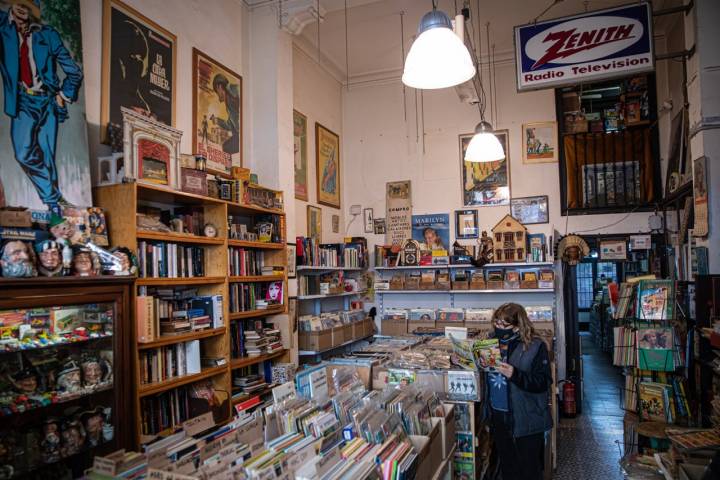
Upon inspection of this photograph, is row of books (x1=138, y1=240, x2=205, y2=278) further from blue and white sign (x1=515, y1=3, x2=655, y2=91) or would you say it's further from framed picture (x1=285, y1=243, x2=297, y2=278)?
blue and white sign (x1=515, y1=3, x2=655, y2=91)

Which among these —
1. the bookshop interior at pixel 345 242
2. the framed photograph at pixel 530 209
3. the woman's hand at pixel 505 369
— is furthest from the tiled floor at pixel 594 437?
the framed photograph at pixel 530 209

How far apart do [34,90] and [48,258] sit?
3.52 feet

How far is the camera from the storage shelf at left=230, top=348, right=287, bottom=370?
14.0 feet

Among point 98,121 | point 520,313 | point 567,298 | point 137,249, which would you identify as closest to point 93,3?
point 98,121

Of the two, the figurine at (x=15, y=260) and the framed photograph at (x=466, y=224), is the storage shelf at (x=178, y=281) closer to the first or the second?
the figurine at (x=15, y=260)

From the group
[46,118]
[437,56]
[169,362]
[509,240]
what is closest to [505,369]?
[437,56]

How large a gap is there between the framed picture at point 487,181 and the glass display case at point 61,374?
209 inches

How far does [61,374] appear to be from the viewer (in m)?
2.78

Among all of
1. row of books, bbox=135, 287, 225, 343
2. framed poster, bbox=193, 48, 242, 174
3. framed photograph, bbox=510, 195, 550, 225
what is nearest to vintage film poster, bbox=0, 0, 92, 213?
row of books, bbox=135, 287, 225, 343

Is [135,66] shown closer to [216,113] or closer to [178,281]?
[216,113]

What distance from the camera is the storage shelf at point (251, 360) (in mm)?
4262

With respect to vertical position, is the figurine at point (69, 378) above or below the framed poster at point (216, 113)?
below

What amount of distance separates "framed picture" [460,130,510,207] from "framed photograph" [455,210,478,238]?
14cm

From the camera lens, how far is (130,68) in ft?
12.7
